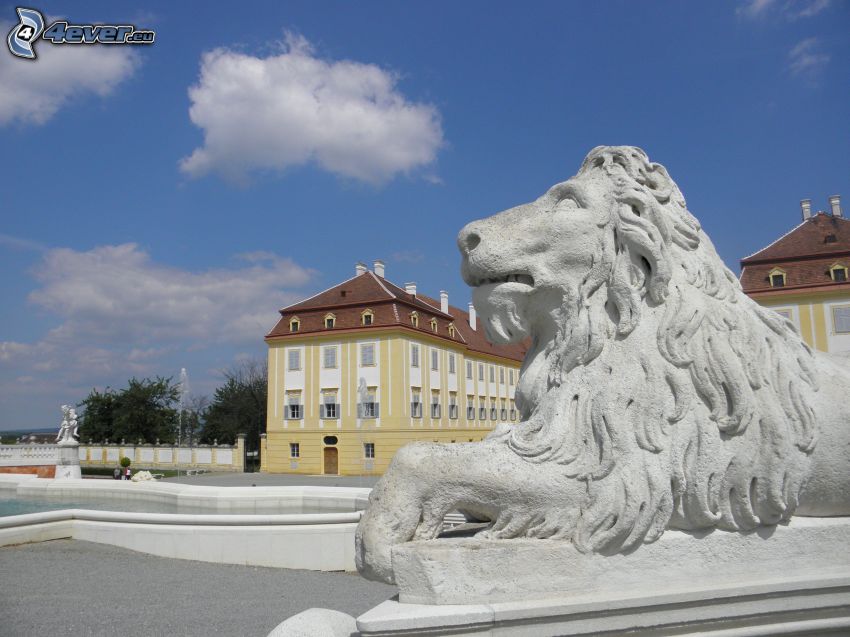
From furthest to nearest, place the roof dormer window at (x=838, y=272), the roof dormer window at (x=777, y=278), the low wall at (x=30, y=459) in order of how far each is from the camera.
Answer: the roof dormer window at (x=777, y=278) → the low wall at (x=30, y=459) → the roof dormer window at (x=838, y=272)

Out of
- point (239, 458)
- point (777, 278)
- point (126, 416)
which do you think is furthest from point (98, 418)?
point (777, 278)

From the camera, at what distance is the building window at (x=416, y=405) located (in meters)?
34.1

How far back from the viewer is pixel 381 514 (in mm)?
2549

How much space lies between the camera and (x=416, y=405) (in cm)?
3462

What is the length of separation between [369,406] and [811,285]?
20417 mm

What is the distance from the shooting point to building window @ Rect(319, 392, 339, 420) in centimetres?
3411

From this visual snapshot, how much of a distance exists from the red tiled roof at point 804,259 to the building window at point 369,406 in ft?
58.3

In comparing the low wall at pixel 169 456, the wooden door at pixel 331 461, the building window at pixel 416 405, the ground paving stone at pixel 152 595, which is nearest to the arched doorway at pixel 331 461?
the wooden door at pixel 331 461

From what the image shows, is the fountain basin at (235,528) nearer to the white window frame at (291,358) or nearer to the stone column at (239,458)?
the white window frame at (291,358)

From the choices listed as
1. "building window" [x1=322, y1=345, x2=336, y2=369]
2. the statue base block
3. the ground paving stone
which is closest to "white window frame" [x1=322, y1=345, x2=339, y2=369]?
"building window" [x1=322, y1=345, x2=336, y2=369]

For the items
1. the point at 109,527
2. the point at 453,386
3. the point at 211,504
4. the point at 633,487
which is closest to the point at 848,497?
the point at 633,487

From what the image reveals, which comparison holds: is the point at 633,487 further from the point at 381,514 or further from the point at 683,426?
the point at 381,514

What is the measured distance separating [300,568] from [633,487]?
605 centimetres

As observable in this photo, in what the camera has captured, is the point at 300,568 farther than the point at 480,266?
Yes
